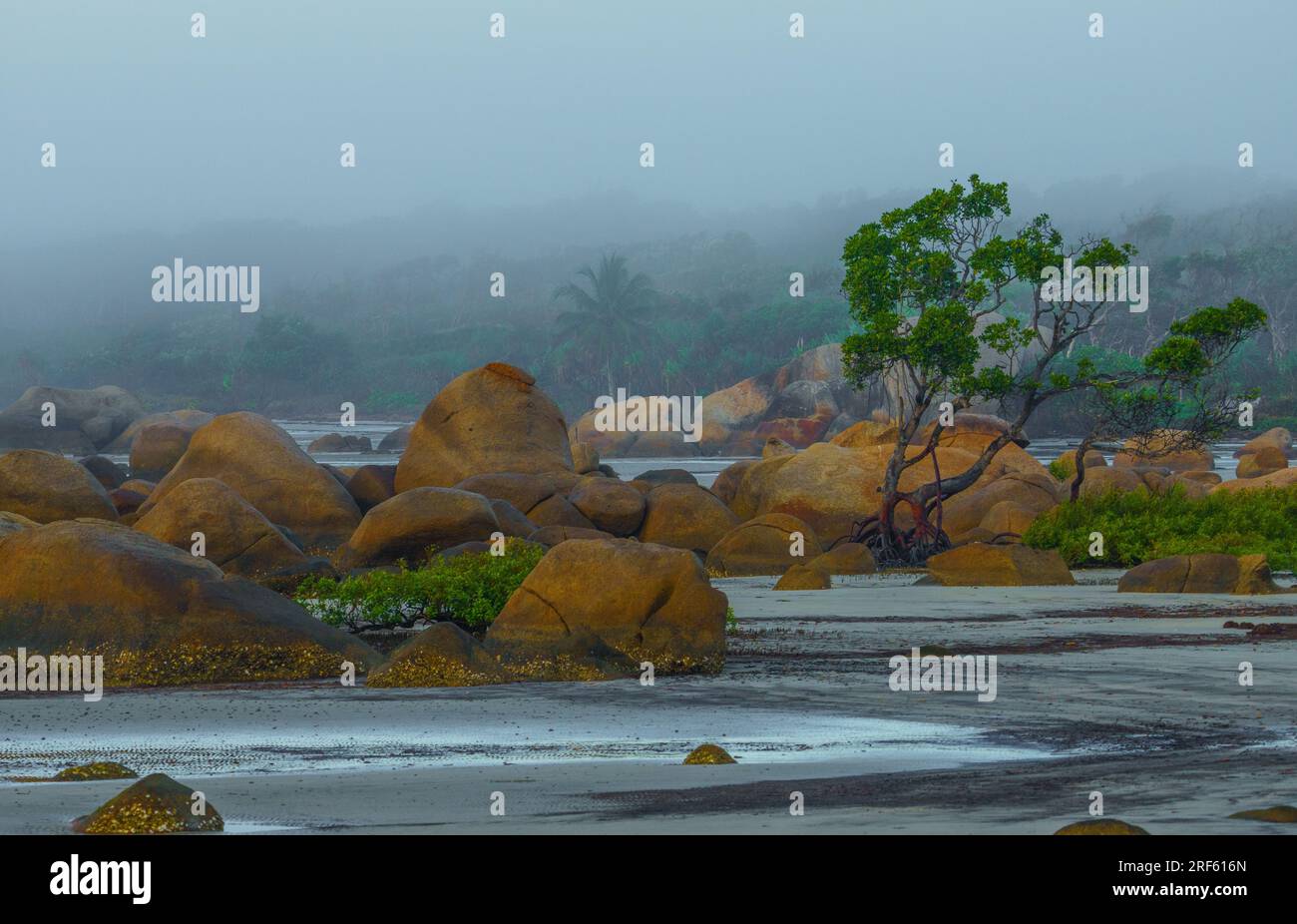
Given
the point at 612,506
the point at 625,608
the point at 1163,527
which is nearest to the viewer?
the point at 625,608

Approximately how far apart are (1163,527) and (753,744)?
16241 mm

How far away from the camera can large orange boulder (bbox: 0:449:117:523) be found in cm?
2698

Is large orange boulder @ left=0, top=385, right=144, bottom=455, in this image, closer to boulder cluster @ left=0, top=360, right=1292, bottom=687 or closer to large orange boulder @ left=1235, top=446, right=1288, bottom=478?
boulder cluster @ left=0, top=360, right=1292, bottom=687

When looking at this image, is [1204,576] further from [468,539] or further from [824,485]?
[824,485]

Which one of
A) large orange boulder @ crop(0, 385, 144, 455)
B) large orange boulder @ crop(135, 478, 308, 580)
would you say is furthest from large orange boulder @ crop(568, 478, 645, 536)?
large orange boulder @ crop(0, 385, 144, 455)

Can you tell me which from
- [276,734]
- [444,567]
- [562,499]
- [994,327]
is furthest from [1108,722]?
[562,499]

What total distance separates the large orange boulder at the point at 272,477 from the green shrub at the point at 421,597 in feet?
32.8

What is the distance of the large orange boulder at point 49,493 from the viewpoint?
26984 mm

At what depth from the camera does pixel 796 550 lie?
25.8 metres

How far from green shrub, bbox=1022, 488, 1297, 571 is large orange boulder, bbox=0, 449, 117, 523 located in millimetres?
14128

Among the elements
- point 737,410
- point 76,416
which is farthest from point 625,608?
point 737,410

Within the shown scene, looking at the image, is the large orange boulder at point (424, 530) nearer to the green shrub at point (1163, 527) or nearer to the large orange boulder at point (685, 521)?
the large orange boulder at point (685, 521)

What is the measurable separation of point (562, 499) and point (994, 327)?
731 cm

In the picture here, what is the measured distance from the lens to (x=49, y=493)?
1067 inches
